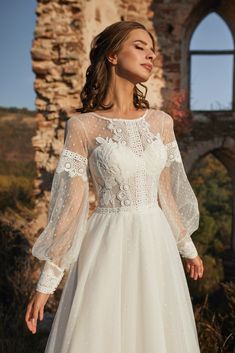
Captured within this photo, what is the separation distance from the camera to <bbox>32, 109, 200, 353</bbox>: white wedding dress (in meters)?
1.69

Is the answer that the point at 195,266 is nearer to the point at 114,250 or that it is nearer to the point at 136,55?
the point at 114,250

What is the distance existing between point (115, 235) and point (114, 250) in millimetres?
66

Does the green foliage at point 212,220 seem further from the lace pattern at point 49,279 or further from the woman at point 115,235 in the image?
the lace pattern at point 49,279

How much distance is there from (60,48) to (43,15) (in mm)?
499

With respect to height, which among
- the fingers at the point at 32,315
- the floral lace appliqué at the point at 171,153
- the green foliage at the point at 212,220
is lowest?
the green foliage at the point at 212,220

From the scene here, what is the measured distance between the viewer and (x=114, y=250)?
174 cm

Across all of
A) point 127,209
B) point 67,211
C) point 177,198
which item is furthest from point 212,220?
point 67,211

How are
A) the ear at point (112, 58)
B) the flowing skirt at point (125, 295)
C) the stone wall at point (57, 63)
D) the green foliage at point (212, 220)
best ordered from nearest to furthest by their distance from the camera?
the flowing skirt at point (125, 295) → the ear at point (112, 58) → the stone wall at point (57, 63) → the green foliage at point (212, 220)

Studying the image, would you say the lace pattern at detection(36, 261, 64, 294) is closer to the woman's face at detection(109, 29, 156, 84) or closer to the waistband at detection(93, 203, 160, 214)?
the waistband at detection(93, 203, 160, 214)

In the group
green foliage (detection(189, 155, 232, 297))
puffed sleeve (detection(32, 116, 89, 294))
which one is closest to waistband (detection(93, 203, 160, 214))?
puffed sleeve (detection(32, 116, 89, 294))

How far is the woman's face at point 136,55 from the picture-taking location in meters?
1.87

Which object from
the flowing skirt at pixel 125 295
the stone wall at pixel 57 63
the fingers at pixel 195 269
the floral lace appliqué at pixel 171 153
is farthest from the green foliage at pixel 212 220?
the flowing skirt at pixel 125 295

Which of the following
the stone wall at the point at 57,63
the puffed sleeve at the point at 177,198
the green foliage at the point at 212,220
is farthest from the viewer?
the green foliage at the point at 212,220

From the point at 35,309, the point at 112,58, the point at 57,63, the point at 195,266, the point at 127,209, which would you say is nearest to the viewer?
the point at 35,309
